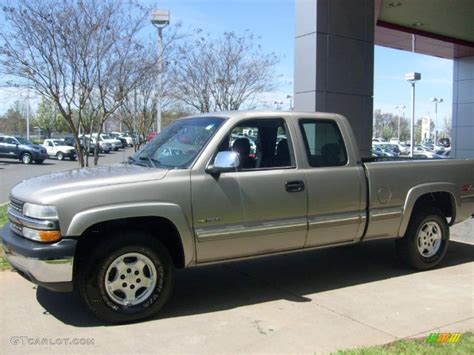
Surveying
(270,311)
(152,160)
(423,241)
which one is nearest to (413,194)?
(423,241)

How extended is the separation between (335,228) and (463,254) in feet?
9.86

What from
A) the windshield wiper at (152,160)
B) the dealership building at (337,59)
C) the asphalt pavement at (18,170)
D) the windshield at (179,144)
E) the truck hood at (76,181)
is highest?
the dealership building at (337,59)

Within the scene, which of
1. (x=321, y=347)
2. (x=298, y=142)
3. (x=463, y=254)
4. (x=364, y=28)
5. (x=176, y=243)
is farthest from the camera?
(x=364, y=28)

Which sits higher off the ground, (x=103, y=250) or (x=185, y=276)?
(x=103, y=250)

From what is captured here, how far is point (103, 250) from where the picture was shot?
14.8 ft

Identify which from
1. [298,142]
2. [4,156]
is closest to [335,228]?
[298,142]

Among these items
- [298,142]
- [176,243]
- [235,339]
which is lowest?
[235,339]

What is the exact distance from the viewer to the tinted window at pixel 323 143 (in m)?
5.65

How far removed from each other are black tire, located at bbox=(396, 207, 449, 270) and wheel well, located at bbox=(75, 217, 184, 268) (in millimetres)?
3004

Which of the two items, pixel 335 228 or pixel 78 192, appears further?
pixel 335 228

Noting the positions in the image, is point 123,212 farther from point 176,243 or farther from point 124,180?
point 176,243

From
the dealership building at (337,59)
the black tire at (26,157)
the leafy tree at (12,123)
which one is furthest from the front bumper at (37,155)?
the leafy tree at (12,123)

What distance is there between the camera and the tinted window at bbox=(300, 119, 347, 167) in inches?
222

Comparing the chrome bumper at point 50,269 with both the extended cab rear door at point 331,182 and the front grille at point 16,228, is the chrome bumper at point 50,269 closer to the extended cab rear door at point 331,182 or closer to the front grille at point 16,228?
the front grille at point 16,228
